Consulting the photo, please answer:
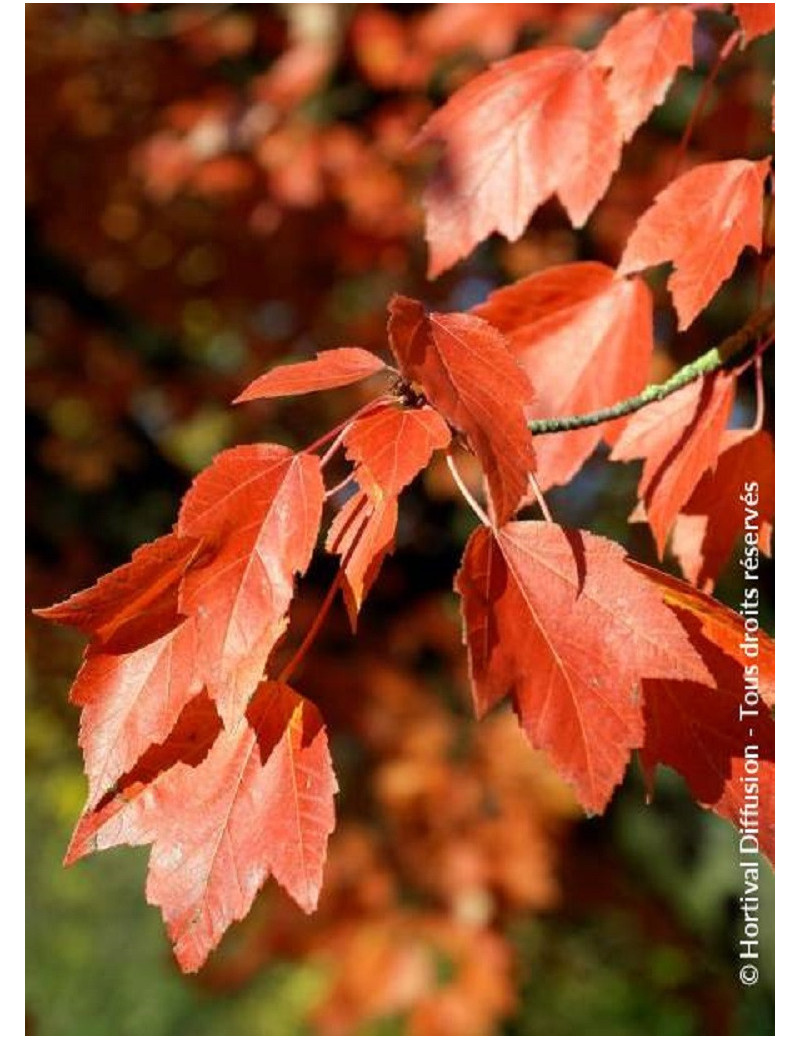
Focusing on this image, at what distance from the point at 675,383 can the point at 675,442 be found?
0.04 meters

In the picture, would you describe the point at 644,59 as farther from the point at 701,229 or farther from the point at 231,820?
the point at 231,820

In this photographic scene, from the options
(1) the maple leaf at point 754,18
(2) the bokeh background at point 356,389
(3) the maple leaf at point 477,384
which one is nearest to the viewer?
(3) the maple leaf at point 477,384

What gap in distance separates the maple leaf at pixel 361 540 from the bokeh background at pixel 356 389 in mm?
1511

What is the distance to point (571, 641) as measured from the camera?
67 centimetres

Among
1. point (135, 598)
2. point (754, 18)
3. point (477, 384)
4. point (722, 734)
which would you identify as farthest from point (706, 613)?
point (754, 18)

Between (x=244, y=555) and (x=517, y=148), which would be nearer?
(x=244, y=555)

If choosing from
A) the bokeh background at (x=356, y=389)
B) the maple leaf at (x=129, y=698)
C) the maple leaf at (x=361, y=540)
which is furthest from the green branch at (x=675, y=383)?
the bokeh background at (x=356, y=389)

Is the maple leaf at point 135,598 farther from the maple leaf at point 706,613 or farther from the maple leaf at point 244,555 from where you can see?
the maple leaf at point 706,613

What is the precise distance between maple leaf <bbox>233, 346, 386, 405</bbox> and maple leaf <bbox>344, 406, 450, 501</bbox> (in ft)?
0.08

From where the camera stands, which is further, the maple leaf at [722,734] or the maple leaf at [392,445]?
the maple leaf at [722,734]

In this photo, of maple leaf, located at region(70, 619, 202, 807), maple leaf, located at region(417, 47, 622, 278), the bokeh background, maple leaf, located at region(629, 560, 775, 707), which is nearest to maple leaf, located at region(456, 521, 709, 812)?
maple leaf, located at region(629, 560, 775, 707)

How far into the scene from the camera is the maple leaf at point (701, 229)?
0.79 meters

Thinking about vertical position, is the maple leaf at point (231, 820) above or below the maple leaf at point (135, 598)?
below

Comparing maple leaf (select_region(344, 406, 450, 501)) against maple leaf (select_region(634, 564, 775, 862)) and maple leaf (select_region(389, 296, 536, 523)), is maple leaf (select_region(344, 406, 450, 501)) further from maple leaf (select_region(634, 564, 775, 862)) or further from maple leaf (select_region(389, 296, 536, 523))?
maple leaf (select_region(634, 564, 775, 862))
